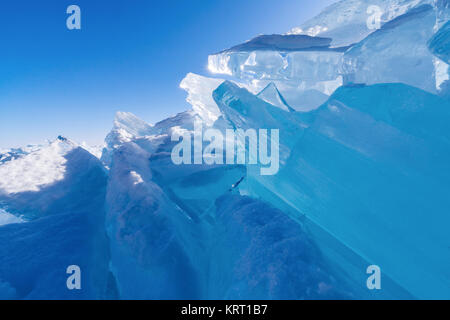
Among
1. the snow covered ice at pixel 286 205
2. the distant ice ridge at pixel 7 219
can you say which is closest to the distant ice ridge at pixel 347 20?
the snow covered ice at pixel 286 205

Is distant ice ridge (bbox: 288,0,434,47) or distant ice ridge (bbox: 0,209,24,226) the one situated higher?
distant ice ridge (bbox: 288,0,434,47)

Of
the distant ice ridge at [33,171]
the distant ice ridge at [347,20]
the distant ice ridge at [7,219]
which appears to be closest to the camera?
the distant ice ridge at [33,171]

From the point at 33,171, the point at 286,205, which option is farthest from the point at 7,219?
the point at 286,205

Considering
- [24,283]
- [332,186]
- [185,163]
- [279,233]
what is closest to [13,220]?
[24,283]

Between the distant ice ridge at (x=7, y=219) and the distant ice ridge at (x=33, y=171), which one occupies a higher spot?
the distant ice ridge at (x=33, y=171)

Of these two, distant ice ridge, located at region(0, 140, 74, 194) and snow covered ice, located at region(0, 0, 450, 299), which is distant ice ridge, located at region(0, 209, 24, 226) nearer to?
snow covered ice, located at region(0, 0, 450, 299)

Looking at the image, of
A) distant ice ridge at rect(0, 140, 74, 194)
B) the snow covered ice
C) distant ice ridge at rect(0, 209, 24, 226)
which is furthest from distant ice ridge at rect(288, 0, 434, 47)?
distant ice ridge at rect(0, 209, 24, 226)

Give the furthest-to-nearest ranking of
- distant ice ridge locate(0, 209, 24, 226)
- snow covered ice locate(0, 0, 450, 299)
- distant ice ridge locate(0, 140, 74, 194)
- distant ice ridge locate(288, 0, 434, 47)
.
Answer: distant ice ridge locate(288, 0, 434, 47), distant ice ridge locate(0, 209, 24, 226), distant ice ridge locate(0, 140, 74, 194), snow covered ice locate(0, 0, 450, 299)

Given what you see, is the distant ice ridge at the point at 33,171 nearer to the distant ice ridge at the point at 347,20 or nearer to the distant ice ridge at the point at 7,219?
the distant ice ridge at the point at 7,219
